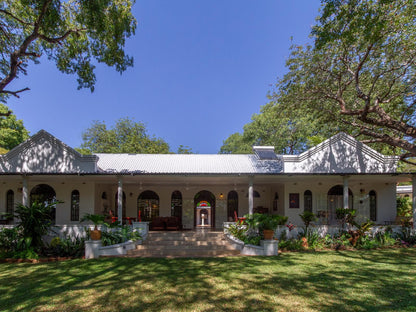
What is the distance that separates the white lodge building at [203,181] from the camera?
12.4 metres

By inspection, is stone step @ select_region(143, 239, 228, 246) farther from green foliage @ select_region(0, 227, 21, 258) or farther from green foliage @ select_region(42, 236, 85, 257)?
green foliage @ select_region(0, 227, 21, 258)

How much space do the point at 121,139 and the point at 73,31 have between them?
997 inches

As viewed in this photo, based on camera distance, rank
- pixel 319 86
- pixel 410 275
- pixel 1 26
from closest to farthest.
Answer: pixel 410 275
pixel 1 26
pixel 319 86

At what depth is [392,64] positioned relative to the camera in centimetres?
1164

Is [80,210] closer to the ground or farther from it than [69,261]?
farther from it

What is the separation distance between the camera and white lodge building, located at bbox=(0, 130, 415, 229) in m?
12.4

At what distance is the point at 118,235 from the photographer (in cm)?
1054

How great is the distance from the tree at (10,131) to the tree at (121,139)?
6.18 meters

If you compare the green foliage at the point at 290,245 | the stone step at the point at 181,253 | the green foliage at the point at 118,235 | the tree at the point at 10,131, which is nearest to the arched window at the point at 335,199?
the green foliage at the point at 290,245

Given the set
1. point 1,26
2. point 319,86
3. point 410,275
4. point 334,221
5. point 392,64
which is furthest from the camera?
point 334,221

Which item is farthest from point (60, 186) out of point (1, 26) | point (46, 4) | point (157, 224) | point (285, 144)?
point (285, 144)

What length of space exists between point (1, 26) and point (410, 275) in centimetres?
1522

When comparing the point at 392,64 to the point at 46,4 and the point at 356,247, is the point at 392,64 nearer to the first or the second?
the point at 356,247

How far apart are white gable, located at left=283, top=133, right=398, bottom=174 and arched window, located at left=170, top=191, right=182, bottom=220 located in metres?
6.68
